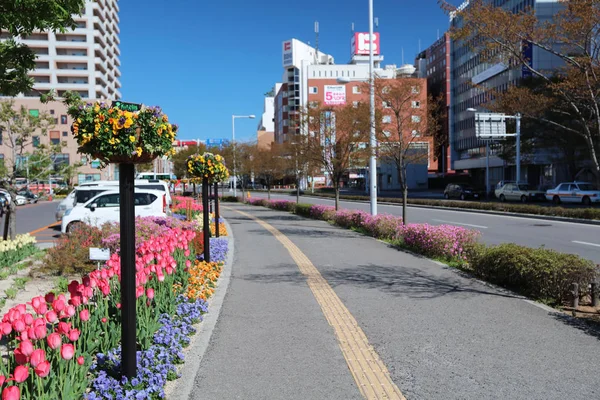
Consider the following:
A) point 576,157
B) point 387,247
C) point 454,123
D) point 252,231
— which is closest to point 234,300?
point 387,247

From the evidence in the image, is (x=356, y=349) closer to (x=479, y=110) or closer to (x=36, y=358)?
(x=36, y=358)

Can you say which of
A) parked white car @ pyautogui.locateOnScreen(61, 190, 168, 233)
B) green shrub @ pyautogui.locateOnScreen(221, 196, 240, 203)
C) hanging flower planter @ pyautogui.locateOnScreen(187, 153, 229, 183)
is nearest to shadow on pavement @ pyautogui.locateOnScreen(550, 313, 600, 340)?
hanging flower planter @ pyautogui.locateOnScreen(187, 153, 229, 183)

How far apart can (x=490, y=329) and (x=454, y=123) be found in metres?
87.0

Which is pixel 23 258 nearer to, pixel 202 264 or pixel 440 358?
pixel 202 264

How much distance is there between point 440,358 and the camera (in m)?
4.98

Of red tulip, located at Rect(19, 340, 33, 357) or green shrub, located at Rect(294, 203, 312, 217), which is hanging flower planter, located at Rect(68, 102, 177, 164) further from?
green shrub, located at Rect(294, 203, 312, 217)

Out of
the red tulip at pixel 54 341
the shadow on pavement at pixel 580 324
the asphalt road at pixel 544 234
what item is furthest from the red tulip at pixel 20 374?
the asphalt road at pixel 544 234

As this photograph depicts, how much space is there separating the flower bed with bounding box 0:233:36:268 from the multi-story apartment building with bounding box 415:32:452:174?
271 feet

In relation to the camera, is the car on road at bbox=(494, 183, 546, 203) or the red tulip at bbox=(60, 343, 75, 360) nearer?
the red tulip at bbox=(60, 343, 75, 360)

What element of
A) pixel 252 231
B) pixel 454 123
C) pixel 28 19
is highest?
pixel 454 123

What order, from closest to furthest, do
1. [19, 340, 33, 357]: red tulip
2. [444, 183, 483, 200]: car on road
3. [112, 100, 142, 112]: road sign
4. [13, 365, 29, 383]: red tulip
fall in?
[13, 365, 29, 383]: red tulip, [19, 340, 33, 357]: red tulip, [112, 100, 142, 112]: road sign, [444, 183, 483, 200]: car on road

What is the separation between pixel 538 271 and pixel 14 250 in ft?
30.2

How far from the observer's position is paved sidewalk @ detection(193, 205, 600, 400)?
4328 mm

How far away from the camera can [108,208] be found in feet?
52.6
